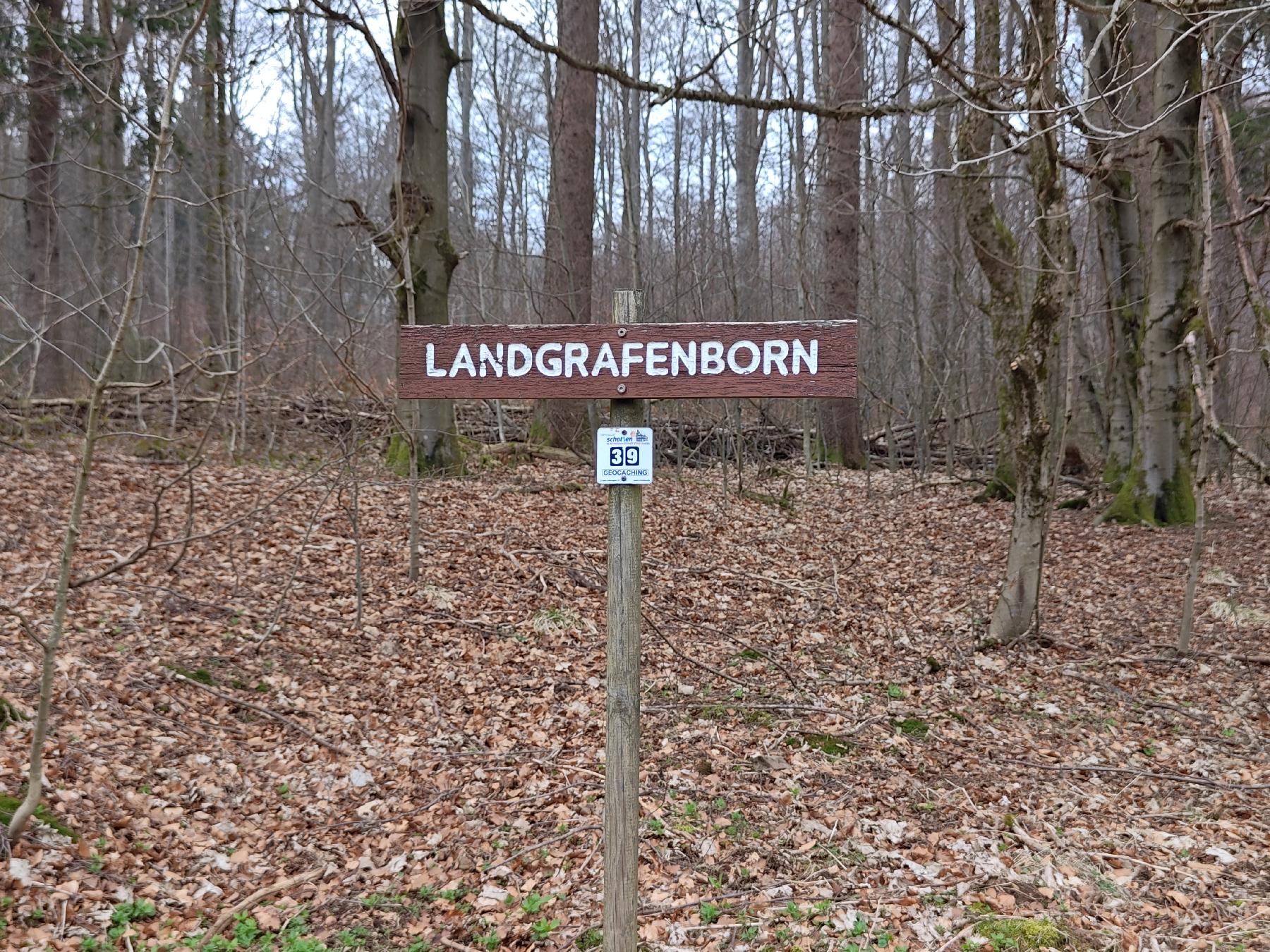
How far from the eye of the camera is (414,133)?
943cm

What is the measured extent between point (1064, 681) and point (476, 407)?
353 inches

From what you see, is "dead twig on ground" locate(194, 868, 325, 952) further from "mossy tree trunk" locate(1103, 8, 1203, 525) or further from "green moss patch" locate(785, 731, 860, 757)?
"mossy tree trunk" locate(1103, 8, 1203, 525)

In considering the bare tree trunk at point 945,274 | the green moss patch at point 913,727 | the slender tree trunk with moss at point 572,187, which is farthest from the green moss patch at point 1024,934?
the bare tree trunk at point 945,274

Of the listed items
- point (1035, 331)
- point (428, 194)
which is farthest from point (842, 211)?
point (1035, 331)

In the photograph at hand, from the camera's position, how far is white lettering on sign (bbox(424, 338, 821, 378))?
2.77m

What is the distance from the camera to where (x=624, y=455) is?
282cm

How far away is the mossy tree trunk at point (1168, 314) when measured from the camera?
8984mm

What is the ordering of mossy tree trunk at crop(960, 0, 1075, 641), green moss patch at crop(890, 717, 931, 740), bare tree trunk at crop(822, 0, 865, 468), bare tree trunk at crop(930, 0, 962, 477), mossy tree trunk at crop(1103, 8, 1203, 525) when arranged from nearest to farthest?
green moss patch at crop(890, 717, 931, 740)
mossy tree trunk at crop(960, 0, 1075, 641)
mossy tree trunk at crop(1103, 8, 1203, 525)
bare tree trunk at crop(930, 0, 962, 477)
bare tree trunk at crop(822, 0, 865, 468)

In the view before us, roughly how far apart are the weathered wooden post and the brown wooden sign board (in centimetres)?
10

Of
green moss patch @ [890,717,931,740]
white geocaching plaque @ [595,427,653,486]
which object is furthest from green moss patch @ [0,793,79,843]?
green moss patch @ [890,717,931,740]

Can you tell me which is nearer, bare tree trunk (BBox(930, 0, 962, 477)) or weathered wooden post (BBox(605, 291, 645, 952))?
weathered wooden post (BBox(605, 291, 645, 952))

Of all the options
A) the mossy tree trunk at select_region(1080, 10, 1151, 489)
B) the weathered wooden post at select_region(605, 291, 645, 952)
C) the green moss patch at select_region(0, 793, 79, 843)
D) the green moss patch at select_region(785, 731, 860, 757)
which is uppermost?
the mossy tree trunk at select_region(1080, 10, 1151, 489)

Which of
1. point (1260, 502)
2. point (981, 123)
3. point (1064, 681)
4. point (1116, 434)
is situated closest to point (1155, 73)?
point (981, 123)

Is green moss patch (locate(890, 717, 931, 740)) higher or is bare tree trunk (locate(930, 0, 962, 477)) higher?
bare tree trunk (locate(930, 0, 962, 477))
